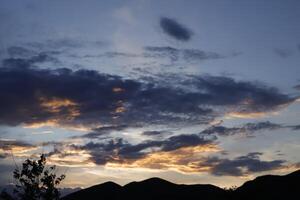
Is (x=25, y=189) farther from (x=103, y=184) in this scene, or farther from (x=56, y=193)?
(x=103, y=184)

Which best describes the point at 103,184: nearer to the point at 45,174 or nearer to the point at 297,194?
the point at 297,194

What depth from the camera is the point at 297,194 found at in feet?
305

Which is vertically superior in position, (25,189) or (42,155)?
(42,155)

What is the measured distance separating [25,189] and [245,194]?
175 ft

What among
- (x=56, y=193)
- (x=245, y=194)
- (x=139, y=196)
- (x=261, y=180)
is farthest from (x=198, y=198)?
(x=56, y=193)

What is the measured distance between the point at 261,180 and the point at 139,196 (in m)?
53.3

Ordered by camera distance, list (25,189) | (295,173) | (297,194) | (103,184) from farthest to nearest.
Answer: (103,184), (295,173), (297,194), (25,189)

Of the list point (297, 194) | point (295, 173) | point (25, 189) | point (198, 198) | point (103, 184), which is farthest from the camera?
point (103, 184)

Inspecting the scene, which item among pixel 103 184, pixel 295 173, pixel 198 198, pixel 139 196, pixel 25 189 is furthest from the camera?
pixel 103 184

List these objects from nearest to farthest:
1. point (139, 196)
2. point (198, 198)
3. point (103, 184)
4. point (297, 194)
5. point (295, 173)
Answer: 1. point (297, 194)
2. point (295, 173)
3. point (198, 198)
4. point (139, 196)
5. point (103, 184)

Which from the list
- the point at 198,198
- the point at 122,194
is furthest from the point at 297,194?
the point at 122,194

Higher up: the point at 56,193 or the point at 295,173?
the point at 295,173

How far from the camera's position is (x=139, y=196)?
14712 centimetres

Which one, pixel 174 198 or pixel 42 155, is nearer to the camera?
pixel 42 155
